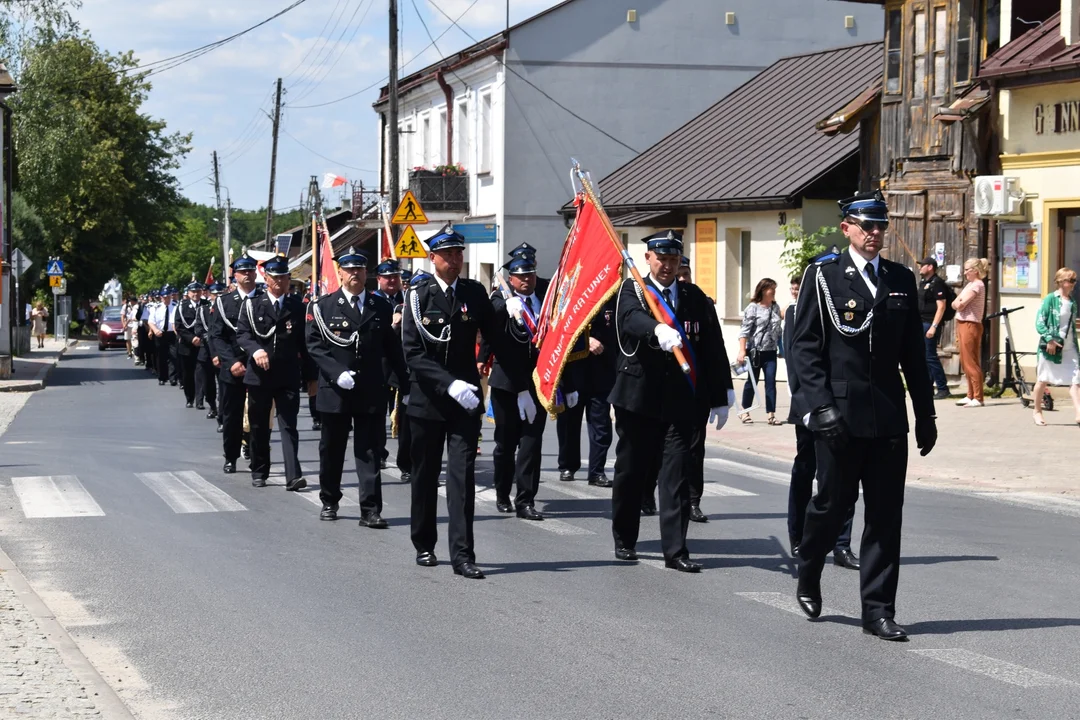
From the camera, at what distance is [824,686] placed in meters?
6.40

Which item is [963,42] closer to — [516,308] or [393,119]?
[393,119]

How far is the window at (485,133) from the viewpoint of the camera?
139ft

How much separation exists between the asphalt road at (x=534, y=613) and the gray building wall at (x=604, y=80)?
28427 mm

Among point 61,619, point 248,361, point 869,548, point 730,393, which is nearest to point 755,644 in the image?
point 869,548

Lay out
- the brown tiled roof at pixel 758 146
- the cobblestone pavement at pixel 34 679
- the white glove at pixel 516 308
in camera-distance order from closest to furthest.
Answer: the cobblestone pavement at pixel 34 679, the white glove at pixel 516 308, the brown tiled roof at pixel 758 146

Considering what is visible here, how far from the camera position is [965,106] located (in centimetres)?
2269

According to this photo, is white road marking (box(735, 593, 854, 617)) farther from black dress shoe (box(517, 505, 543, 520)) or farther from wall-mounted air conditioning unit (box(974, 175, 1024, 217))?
wall-mounted air conditioning unit (box(974, 175, 1024, 217))

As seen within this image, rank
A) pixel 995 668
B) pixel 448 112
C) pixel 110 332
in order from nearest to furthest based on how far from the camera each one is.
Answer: pixel 995 668 → pixel 448 112 → pixel 110 332

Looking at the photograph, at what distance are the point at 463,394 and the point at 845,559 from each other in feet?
8.31

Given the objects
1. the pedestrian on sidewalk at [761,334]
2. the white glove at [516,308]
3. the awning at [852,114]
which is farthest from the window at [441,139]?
the white glove at [516,308]

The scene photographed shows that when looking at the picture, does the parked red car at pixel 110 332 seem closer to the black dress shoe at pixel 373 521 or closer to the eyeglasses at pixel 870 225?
the black dress shoe at pixel 373 521

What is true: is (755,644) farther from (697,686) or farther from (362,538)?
(362,538)

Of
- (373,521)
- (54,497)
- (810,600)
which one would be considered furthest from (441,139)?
(810,600)

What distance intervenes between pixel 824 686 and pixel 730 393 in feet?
10.7
